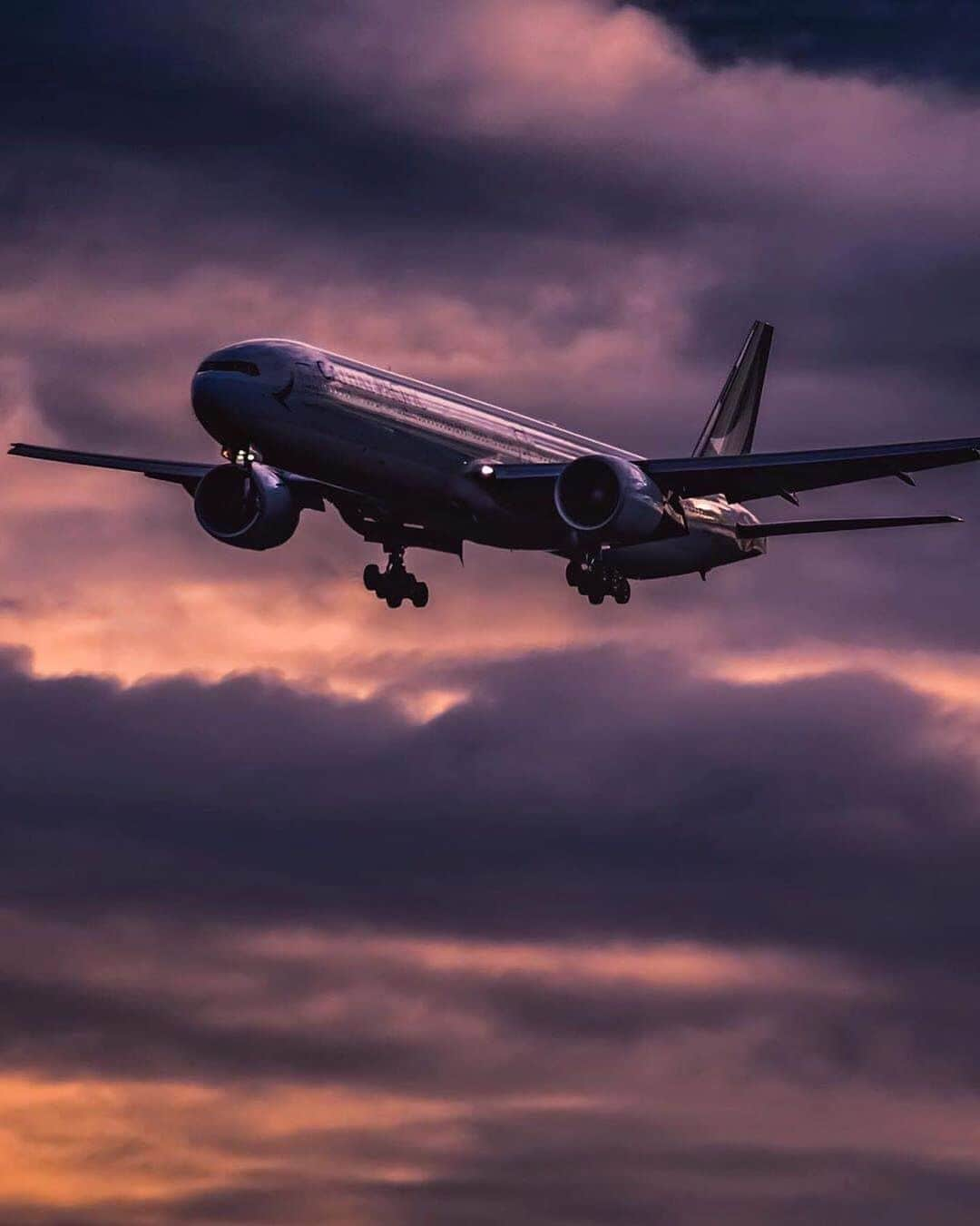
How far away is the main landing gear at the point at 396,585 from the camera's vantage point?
72250mm

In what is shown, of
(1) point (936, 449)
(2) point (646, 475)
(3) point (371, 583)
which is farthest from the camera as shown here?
(3) point (371, 583)

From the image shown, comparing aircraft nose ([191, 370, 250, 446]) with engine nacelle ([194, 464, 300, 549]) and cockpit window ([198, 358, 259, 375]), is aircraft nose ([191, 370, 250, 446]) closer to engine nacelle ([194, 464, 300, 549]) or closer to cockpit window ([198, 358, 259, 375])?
cockpit window ([198, 358, 259, 375])

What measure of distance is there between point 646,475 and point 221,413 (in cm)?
1266

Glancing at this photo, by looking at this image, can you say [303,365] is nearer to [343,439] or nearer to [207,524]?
[343,439]

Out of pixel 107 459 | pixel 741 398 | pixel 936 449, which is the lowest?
pixel 936 449

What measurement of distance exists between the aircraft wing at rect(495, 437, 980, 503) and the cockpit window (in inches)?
322

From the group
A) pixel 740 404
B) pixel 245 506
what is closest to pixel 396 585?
pixel 245 506

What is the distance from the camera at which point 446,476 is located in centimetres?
6600

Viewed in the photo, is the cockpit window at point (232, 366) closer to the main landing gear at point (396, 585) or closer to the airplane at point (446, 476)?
the airplane at point (446, 476)

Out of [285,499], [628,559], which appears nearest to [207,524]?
[285,499]

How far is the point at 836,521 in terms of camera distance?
234 feet

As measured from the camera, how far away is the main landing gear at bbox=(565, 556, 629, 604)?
71.0 metres

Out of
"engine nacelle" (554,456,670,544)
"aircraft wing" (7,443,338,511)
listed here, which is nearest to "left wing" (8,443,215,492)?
"aircraft wing" (7,443,338,511)

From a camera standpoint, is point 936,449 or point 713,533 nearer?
point 936,449
